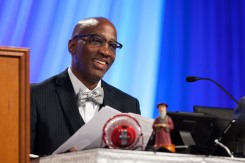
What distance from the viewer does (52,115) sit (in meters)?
2.36

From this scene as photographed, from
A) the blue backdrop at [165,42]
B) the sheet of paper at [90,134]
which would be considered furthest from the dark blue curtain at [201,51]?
the sheet of paper at [90,134]

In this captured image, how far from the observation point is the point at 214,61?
408 cm

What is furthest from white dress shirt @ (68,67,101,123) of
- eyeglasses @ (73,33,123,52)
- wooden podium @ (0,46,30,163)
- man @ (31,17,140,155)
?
wooden podium @ (0,46,30,163)

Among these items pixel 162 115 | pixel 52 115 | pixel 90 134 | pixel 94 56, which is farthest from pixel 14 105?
pixel 94 56

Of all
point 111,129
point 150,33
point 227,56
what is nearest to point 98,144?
point 111,129

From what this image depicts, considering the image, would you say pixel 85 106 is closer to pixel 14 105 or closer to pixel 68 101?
pixel 68 101

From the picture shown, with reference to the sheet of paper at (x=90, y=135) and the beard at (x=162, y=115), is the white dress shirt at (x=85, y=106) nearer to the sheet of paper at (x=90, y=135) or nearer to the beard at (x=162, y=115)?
the sheet of paper at (x=90, y=135)

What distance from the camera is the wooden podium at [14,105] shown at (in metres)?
1.55

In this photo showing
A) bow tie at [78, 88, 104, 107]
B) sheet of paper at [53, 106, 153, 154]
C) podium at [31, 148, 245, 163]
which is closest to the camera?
podium at [31, 148, 245, 163]

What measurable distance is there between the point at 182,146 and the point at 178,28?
2.52m

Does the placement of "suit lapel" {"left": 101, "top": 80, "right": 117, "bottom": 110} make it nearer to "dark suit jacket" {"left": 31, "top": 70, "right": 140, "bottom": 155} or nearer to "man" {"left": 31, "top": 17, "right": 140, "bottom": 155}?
"man" {"left": 31, "top": 17, "right": 140, "bottom": 155}

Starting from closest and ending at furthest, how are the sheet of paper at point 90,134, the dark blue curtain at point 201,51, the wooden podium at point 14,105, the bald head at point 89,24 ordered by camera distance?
the wooden podium at point 14,105 < the sheet of paper at point 90,134 < the bald head at point 89,24 < the dark blue curtain at point 201,51

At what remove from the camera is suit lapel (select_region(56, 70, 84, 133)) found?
92.7 inches

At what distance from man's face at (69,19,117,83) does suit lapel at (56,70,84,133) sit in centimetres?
10
